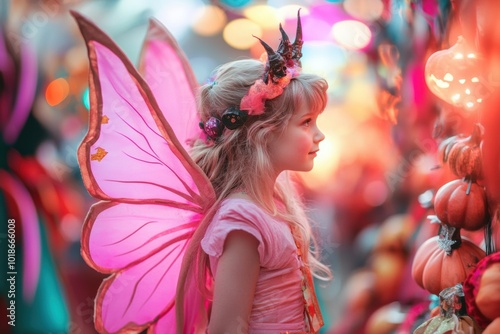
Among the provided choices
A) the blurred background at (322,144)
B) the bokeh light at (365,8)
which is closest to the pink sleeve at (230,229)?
the blurred background at (322,144)

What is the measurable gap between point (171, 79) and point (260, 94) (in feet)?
1.24

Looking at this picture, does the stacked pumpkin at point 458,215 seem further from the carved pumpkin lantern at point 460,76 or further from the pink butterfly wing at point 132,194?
the pink butterfly wing at point 132,194

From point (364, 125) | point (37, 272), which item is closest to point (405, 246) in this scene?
point (364, 125)

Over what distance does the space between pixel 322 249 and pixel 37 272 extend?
964 mm

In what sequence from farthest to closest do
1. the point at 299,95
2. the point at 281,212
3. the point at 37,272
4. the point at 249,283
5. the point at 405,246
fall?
the point at 405,246, the point at 37,272, the point at 281,212, the point at 299,95, the point at 249,283

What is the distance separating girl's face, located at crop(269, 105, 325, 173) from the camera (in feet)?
4.91

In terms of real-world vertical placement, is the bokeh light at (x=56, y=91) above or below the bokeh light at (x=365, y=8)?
below

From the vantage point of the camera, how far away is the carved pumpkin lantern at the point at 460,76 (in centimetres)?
146

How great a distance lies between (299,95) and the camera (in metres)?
1.49

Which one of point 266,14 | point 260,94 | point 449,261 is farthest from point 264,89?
point 266,14

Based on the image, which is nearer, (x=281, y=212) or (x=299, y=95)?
(x=299, y=95)

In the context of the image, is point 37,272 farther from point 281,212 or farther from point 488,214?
point 488,214

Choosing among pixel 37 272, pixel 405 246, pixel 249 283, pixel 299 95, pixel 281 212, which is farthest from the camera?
pixel 405 246

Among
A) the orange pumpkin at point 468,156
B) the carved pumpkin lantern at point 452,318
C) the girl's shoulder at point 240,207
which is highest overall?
the orange pumpkin at point 468,156
